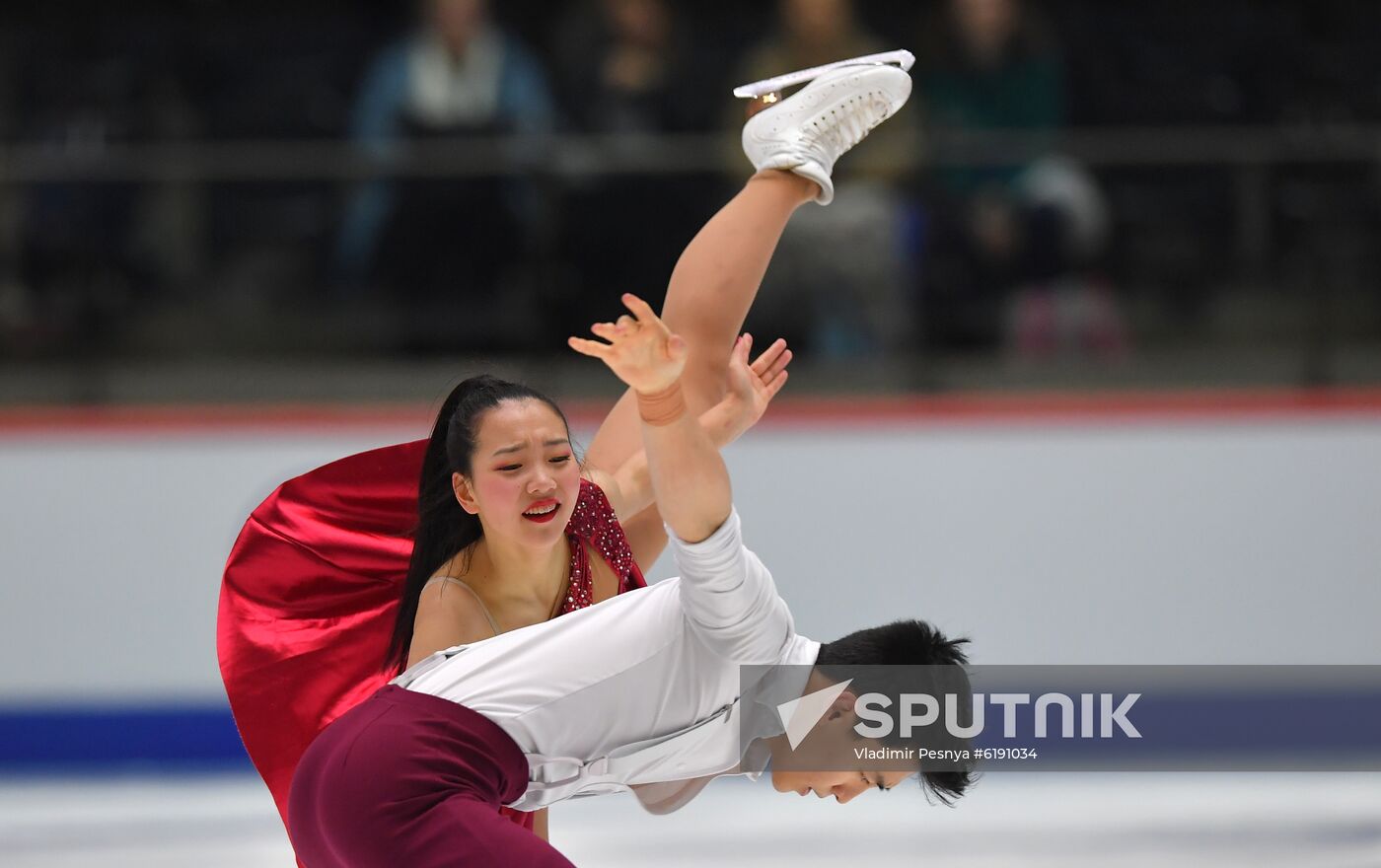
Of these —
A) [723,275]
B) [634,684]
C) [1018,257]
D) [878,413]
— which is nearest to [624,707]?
[634,684]

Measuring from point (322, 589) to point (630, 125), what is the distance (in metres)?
2.05

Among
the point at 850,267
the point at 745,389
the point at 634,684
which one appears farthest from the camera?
the point at 850,267

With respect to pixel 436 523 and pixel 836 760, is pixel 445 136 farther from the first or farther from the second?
pixel 836 760

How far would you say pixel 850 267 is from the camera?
425cm

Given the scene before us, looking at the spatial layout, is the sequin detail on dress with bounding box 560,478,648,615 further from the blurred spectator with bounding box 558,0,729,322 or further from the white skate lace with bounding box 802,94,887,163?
the blurred spectator with bounding box 558,0,729,322

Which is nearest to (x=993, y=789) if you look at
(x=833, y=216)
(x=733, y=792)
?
(x=733, y=792)

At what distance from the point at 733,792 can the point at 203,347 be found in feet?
5.78

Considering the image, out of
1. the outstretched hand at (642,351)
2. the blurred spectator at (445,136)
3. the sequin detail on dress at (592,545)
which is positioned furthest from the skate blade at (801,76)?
the blurred spectator at (445,136)

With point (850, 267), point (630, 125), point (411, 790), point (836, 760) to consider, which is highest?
point (630, 125)

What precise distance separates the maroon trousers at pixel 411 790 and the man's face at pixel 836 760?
0.35m

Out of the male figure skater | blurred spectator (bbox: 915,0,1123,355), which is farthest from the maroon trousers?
blurred spectator (bbox: 915,0,1123,355)

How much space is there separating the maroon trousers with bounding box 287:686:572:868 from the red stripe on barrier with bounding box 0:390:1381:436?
80.0 inches

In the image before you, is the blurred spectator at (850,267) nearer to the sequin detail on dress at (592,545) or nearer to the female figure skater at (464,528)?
the female figure skater at (464,528)

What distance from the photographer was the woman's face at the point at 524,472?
2418 millimetres
